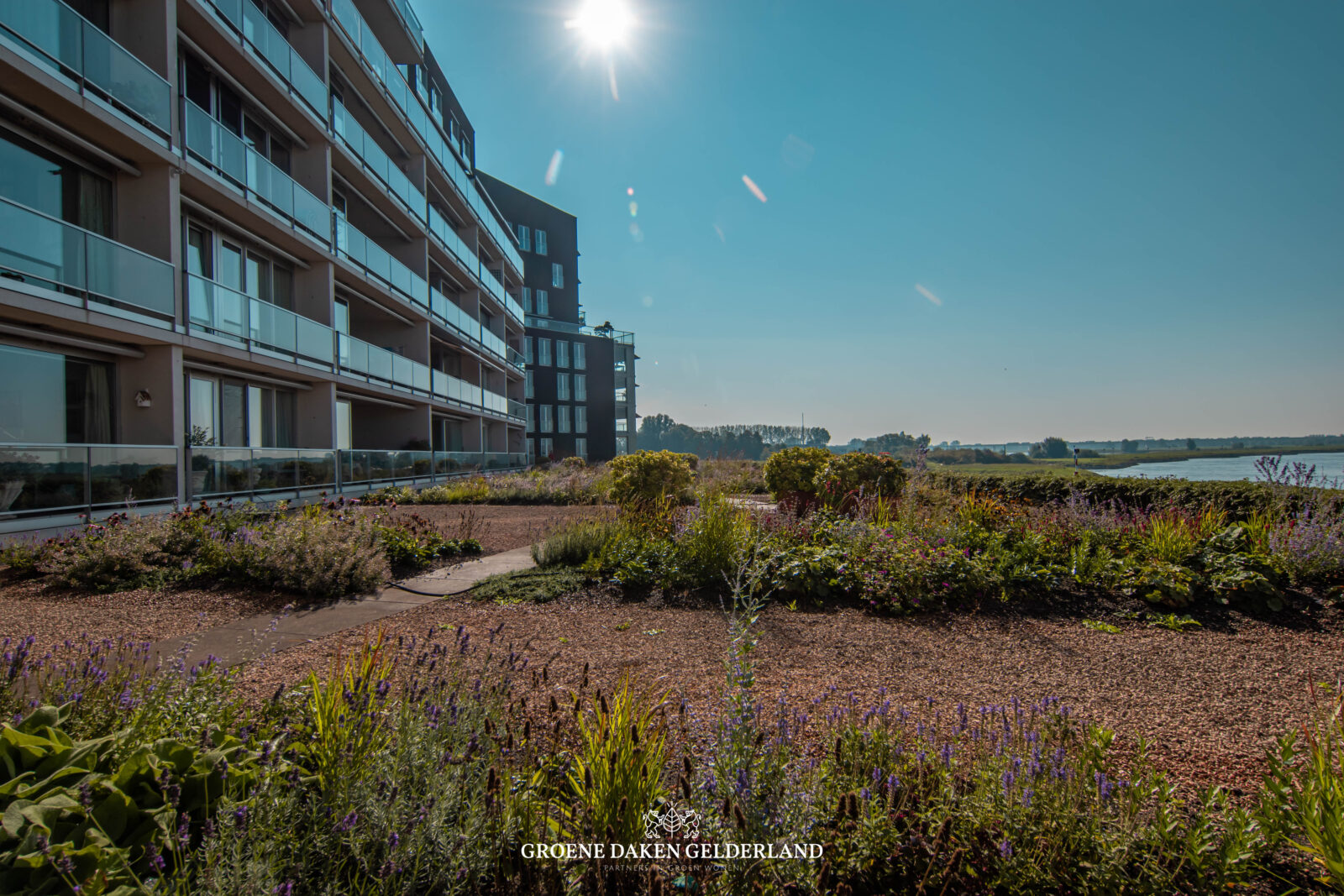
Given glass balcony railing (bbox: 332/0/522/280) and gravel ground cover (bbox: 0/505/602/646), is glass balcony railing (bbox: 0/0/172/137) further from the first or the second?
glass balcony railing (bbox: 332/0/522/280)

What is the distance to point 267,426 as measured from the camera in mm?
12070

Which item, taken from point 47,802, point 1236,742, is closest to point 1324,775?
point 1236,742

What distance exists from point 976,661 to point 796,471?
23.2 feet

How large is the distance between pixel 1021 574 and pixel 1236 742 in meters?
2.64

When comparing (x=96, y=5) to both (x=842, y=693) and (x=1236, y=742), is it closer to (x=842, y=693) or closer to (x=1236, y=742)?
(x=842, y=693)

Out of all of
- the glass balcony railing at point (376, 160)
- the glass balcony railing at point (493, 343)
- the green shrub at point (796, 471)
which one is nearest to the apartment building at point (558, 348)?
the glass balcony railing at point (493, 343)

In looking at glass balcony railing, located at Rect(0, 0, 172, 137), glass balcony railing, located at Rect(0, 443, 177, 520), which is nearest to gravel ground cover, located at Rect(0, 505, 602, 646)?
glass balcony railing, located at Rect(0, 443, 177, 520)

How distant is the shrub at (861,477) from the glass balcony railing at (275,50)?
1287cm

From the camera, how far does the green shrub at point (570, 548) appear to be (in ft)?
21.7

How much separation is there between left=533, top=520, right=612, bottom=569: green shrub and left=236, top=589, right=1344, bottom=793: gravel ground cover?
1.60 m

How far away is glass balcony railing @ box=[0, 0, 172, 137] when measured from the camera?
6.72 meters

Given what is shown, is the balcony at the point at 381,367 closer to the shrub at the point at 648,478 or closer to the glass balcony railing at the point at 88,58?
the glass balcony railing at the point at 88,58

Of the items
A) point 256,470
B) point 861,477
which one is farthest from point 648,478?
point 256,470

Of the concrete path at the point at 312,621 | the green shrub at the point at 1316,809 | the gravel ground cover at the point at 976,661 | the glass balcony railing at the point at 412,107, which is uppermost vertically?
the glass balcony railing at the point at 412,107
